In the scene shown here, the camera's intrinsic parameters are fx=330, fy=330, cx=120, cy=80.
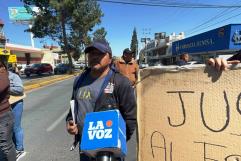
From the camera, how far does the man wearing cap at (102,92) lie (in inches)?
105

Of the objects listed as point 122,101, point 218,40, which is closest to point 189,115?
point 122,101

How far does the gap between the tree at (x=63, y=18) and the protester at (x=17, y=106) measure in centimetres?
3276

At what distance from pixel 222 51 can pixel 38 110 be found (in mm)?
19457

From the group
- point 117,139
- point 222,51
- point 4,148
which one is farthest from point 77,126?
point 222,51

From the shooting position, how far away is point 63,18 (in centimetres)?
3906

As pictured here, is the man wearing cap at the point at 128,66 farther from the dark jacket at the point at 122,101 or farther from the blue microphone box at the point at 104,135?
the blue microphone box at the point at 104,135

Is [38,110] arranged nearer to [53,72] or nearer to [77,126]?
[77,126]

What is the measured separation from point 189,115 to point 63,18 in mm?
38400

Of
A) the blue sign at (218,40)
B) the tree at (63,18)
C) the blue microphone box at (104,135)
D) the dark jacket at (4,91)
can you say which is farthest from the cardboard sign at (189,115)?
the tree at (63,18)

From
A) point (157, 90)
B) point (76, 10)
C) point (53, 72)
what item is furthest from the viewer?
point (53, 72)

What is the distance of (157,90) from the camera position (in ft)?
7.56

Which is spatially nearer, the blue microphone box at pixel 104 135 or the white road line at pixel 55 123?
the blue microphone box at pixel 104 135

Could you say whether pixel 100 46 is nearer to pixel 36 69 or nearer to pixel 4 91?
pixel 4 91

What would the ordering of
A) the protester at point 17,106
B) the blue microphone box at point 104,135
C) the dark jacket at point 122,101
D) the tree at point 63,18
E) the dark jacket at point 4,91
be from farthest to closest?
1. the tree at point 63,18
2. the protester at point 17,106
3. the dark jacket at point 4,91
4. the dark jacket at point 122,101
5. the blue microphone box at point 104,135
